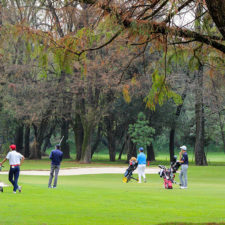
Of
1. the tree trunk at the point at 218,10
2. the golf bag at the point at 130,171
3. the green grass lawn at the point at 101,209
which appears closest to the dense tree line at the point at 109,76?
the tree trunk at the point at 218,10

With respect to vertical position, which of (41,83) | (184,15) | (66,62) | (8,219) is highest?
(41,83)

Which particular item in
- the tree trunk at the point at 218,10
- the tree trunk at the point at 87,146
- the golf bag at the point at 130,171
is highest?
the tree trunk at the point at 218,10

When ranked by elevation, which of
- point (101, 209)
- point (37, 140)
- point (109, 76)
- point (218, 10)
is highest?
point (109, 76)

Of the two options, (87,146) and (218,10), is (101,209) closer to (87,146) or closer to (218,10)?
(218,10)

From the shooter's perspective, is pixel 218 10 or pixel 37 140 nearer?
pixel 218 10

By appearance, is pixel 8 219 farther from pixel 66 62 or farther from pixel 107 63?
pixel 107 63

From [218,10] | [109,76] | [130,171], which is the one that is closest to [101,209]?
[218,10]

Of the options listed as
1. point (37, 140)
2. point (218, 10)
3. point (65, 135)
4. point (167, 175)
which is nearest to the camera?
point (218, 10)

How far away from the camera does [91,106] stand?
48.0 meters

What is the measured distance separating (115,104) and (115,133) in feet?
31.5

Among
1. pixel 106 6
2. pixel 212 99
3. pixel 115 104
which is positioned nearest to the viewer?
pixel 106 6

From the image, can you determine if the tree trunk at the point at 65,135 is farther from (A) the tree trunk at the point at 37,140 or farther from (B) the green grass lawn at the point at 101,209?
(B) the green grass lawn at the point at 101,209

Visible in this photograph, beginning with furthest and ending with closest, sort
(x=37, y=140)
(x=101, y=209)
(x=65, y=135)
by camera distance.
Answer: (x=65, y=135) < (x=37, y=140) < (x=101, y=209)

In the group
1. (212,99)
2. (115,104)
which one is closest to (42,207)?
(212,99)
